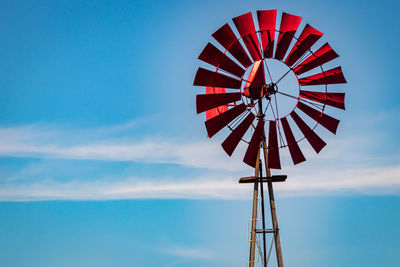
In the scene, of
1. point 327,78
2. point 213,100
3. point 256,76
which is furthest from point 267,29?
point 213,100

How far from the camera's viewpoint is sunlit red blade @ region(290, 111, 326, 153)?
48.5ft

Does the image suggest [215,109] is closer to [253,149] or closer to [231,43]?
[253,149]

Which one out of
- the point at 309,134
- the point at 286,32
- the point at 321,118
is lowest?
the point at 309,134

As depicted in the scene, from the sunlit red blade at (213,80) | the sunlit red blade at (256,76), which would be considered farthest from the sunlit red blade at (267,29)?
the sunlit red blade at (213,80)

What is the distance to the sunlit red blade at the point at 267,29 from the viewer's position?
1441 cm

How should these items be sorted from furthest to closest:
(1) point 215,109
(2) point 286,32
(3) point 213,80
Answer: (1) point 215,109 → (2) point 286,32 → (3) point 213,80

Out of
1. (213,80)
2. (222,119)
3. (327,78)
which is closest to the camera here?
(213,80)

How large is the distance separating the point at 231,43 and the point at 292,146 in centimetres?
296

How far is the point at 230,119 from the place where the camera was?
14.6 m

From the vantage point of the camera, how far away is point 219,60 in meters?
14.3

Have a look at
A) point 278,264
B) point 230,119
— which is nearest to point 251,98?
point 230,119

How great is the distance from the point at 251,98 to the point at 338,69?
89.4 inches

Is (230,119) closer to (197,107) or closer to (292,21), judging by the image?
(197,107)

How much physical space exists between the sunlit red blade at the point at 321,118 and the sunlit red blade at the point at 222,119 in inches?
61.6
